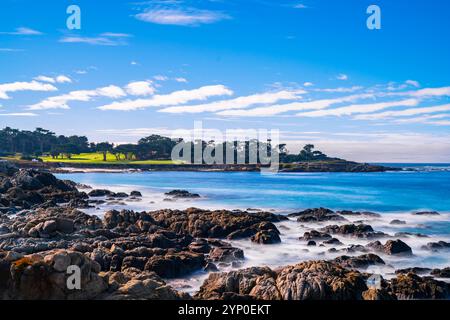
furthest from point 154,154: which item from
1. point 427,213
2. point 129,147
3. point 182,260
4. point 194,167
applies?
point 182,260

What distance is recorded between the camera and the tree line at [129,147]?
153m

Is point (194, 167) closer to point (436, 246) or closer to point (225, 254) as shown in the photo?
point (436, 246)

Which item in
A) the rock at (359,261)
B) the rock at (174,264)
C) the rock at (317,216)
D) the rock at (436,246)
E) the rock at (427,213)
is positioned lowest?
the rock at (427,213)

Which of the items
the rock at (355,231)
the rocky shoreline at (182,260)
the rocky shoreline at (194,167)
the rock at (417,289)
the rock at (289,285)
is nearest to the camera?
the rocky shoreline at (182,260)

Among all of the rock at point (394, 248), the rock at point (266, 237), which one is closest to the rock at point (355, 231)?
the rock at point (394, 248)

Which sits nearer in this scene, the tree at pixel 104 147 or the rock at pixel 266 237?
the rock at pixel 266 237

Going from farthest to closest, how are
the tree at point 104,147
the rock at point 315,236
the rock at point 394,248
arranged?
the tree at point 104,147, the rock at point 315,236, the rock at point 394,248

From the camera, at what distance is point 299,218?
37219 mm

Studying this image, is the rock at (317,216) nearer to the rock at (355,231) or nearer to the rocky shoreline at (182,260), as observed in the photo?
the rocky shoreline at (182,260)

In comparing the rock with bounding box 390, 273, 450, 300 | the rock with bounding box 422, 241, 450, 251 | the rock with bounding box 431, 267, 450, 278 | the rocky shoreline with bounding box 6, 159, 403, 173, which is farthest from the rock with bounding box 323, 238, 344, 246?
the rocky shoreline with bounding box 6, 159, 403, 173

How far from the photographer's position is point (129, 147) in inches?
6314

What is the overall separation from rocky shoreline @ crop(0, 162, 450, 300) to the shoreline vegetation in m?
106
